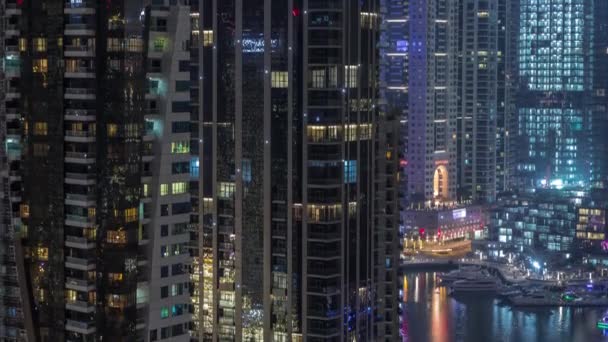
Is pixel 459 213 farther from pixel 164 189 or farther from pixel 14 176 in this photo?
pixel 14 176

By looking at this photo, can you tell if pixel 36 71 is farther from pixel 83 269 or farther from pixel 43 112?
pixel 83 269

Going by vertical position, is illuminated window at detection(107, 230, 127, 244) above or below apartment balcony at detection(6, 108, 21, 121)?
below

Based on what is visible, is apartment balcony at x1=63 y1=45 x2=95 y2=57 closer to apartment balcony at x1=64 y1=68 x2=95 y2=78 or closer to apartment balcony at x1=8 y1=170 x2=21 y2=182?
apartment balcony at x1=64 y1=68 x2=95 y2=78

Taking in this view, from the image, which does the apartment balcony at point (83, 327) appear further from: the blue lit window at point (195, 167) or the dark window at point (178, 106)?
the blue lit window at point (195, 167)

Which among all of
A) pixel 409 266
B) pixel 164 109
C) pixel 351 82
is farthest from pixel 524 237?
pixel 164 109

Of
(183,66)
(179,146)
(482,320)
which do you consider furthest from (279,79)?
(482,320)

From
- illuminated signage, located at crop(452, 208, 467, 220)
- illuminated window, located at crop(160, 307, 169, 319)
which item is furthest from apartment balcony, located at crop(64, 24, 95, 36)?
illuminated signage, located at crop(452, 208, 467, 220)
